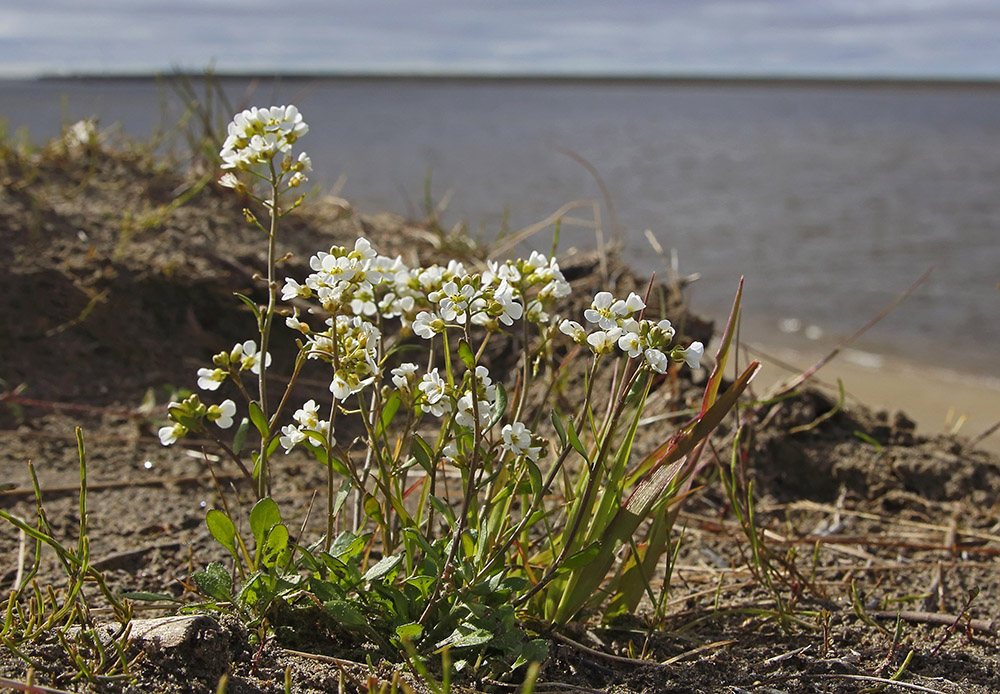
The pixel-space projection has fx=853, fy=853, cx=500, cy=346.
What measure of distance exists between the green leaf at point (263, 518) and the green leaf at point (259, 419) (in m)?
0.12

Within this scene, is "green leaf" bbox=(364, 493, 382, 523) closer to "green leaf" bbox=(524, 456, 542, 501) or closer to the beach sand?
"green leaf" bbox=(524, 456, 542, 501)

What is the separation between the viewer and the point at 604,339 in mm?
1360

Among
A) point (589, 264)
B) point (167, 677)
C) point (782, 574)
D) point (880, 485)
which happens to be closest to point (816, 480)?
point (880, 485)

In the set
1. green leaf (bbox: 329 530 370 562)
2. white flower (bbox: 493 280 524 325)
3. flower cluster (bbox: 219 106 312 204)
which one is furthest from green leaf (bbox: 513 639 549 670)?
flower cluster (bbox: 219 106 312 204)

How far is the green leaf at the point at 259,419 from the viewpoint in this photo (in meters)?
1.45

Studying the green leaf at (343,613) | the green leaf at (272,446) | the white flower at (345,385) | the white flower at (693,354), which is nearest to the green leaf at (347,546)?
the green leaf at (343,613)

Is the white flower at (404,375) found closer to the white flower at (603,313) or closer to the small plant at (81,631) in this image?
the white flower at (603,313)

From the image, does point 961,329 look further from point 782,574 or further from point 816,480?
point 782,574

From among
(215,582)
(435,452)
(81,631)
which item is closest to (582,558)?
(435,452)

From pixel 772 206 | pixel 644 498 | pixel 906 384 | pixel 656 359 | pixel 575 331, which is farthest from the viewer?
pixel 772 206

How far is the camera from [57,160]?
406 centimetres

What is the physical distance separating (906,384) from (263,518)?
5523 millimetres

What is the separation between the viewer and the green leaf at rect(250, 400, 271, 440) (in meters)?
1.45

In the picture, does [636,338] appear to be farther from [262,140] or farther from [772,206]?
[772,206]
